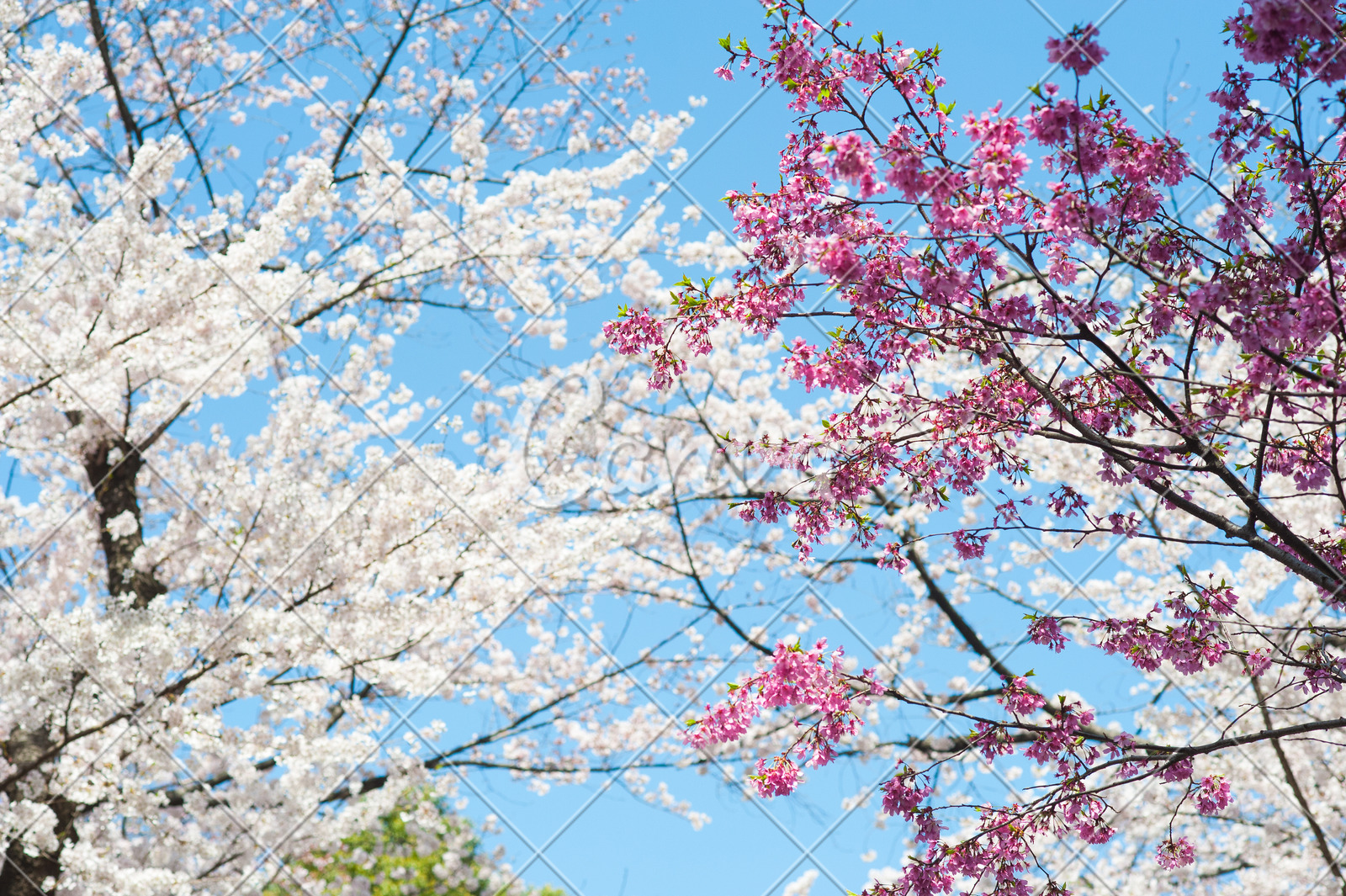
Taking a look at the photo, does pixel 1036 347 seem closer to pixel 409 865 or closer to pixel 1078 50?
pixel 1078 50

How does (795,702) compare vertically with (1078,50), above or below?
below

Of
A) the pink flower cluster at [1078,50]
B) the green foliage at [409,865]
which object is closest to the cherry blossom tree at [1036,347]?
the pink flower cluster at [1078,50]

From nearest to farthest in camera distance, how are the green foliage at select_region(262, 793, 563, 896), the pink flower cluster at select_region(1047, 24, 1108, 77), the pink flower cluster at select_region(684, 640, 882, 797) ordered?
the pink flower cluster at select_region(1047, 24, 1108, 77)
the pink flower cluster at select_region(684, 640, 882, 797)
the green foliage at select_region(262, 793, 563, 896)

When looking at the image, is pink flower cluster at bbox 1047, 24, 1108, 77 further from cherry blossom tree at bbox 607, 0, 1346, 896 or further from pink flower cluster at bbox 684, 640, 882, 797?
pink flower cluster at bbox 684, 640, 882, 797

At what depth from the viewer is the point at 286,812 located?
17.7 ft

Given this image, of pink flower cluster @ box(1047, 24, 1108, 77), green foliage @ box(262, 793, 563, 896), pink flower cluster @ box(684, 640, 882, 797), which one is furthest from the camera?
green foliage @ box(262, 793, 563, 896)

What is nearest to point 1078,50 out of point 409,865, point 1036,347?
point 1036,347

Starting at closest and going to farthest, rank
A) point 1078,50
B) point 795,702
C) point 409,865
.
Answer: point 1078,50, point 795,702, point 409,865

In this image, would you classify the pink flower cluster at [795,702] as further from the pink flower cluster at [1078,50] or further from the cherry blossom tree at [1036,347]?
the pink flower cluster at [1078,50]

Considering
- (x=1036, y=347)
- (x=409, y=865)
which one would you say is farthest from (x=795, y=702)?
(x=409, y=865)

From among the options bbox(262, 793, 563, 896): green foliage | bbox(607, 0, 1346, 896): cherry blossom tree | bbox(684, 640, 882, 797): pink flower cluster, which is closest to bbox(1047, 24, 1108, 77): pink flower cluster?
bbox(607, 0, 1346, 896): cherry blossom tree

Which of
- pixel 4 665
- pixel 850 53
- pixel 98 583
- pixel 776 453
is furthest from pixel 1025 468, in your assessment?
pixel 98 583

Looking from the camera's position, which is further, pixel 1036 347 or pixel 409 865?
pixel 409 865

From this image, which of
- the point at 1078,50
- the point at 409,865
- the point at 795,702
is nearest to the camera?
the point at 1078,50
